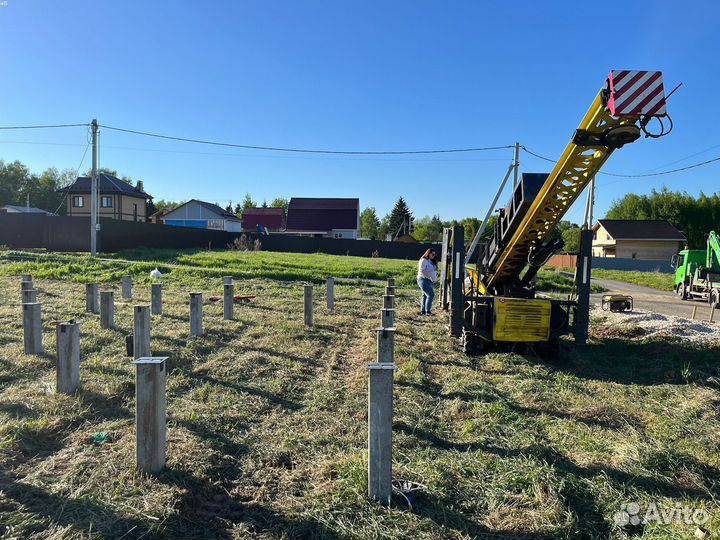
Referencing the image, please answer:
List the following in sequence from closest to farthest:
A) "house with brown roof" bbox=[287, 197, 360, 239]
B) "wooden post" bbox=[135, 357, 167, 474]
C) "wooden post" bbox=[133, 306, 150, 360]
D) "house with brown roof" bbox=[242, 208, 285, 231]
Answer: "wooden post" bbox=[135, 357, 167, 474] → "wooden post" bbox=[133, 306, 150, 360] → "house with brown roof" bbox=[287, 197, 360, 239] → "house with brown roof" bbox=[242, 208, 285, 231]

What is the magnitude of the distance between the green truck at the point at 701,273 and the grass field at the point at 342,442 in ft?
46.7

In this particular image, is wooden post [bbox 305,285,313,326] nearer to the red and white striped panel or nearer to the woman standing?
the woman standing

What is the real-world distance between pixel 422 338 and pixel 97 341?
215 inches

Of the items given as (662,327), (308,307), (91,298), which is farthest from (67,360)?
(662,327)

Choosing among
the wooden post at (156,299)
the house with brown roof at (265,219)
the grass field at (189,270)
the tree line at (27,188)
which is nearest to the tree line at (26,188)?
the tree line at (27,188)

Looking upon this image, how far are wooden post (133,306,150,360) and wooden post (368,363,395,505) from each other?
154 inches

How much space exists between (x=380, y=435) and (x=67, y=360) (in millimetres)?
3665

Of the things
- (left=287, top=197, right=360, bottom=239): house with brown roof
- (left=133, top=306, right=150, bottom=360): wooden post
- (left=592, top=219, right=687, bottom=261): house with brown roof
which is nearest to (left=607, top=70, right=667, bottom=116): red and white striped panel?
(left=133, top=306, right=150, bottom=360): wooden post

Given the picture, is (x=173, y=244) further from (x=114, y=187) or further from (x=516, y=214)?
(x=516, y=214)

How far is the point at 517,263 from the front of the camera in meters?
8.52

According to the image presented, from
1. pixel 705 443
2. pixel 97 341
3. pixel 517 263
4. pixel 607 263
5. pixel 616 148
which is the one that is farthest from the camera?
pixel 607 263

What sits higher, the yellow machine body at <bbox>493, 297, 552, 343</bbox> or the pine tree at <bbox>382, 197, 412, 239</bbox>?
the pine tree at <bbox>382, 197, 412, 239</bbox>

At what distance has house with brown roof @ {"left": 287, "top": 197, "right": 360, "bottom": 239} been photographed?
61656 millimetres

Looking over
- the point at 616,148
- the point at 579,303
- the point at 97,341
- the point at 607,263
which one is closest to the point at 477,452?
the point at 616,148
